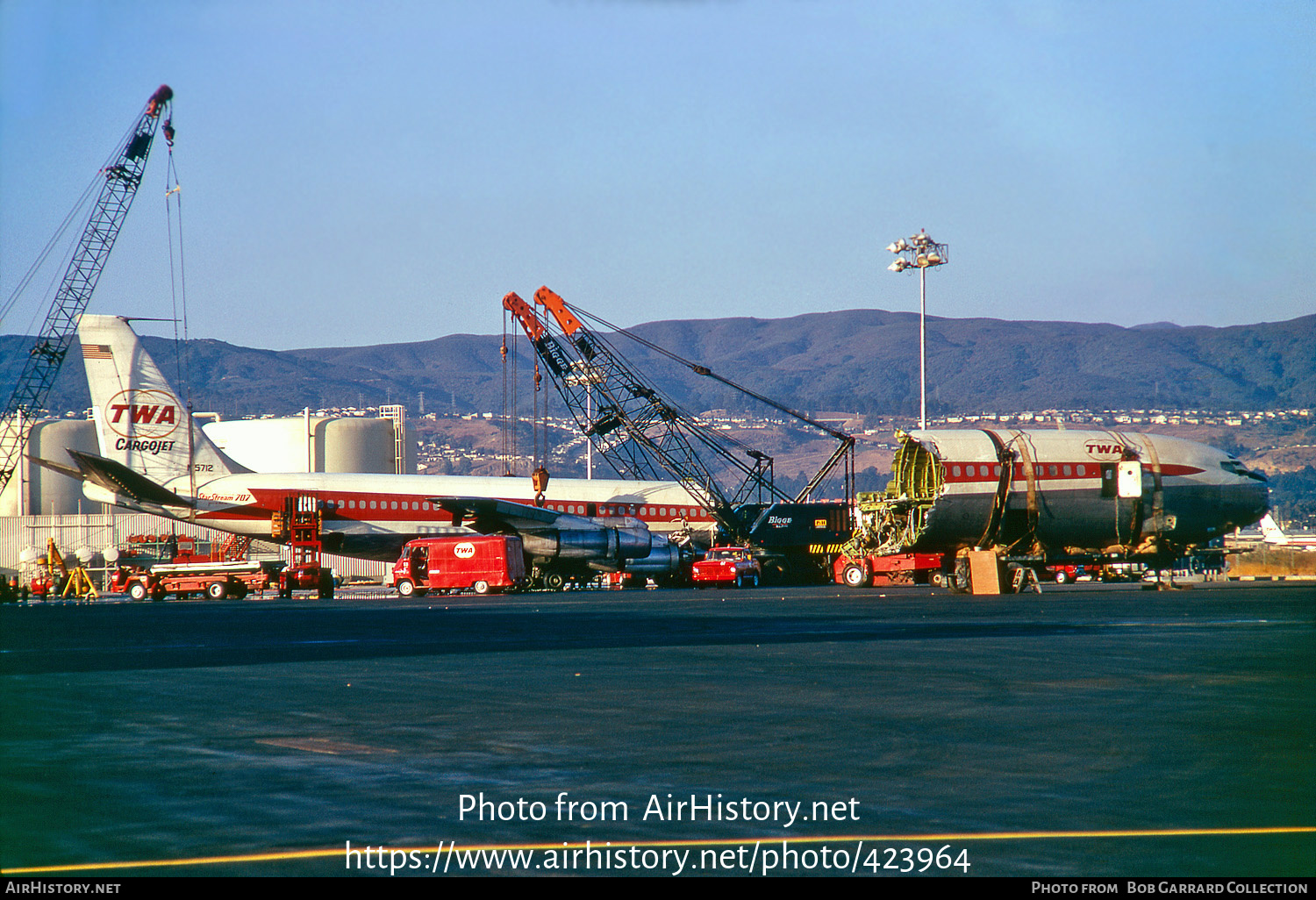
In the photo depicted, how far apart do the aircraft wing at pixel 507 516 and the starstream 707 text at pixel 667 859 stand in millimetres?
55000

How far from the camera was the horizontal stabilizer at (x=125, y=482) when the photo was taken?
60.6m

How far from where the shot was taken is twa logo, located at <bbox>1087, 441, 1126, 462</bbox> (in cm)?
4781

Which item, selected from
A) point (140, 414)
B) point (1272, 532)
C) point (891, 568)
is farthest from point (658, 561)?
point (1272, 532)

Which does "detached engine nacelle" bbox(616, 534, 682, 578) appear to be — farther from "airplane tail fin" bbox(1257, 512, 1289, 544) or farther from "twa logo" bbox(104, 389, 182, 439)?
"airplane tail fin" bbox(1257, 512, 1289, 544)

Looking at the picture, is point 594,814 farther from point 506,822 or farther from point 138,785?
point 138,785

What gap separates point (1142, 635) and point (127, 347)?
59449mm

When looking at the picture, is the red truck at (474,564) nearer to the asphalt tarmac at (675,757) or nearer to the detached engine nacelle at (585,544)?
the detached engine nacelle at (585,544)

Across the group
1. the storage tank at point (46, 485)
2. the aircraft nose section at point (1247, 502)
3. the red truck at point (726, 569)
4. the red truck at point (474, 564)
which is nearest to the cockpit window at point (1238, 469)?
the aircraft nose section at point (1247, 502)

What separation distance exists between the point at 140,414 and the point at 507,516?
2253 centimetres

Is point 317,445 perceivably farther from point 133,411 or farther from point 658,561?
point 658,561

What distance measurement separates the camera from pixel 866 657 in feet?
64.3

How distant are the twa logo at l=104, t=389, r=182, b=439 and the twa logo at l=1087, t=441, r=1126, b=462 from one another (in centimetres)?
4981

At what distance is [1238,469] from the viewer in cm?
4947

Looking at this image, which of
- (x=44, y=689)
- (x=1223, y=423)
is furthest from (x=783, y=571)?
(x=1223, y=423)
